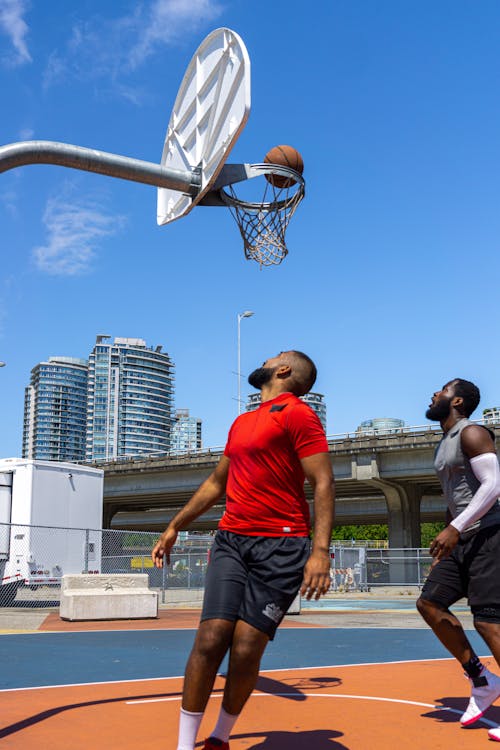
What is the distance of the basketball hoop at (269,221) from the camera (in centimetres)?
888

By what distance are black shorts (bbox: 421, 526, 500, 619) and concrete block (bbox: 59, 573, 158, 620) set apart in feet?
34.1

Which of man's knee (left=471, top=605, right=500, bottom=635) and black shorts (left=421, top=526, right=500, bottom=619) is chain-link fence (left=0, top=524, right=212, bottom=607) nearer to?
black shorts (left=421, top=526, right=500, bottom=619)

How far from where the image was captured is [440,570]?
5336 mm

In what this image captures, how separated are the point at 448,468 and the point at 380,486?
40436 millimetres

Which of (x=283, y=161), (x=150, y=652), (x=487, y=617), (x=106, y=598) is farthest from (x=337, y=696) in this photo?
(x=106, y=598)

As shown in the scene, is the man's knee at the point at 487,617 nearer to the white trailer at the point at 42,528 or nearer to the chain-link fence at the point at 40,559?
the chain-link fence at the point at 40,559

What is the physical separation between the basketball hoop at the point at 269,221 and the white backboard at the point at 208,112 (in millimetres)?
860

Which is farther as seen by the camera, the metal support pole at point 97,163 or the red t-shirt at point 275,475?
the metal support pole at point 97,163

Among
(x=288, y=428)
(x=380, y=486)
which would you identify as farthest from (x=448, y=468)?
(x=380, y=486)

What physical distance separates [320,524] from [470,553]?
1.63m

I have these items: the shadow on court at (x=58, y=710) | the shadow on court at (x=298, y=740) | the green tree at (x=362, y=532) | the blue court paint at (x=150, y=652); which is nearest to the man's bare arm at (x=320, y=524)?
the shadow on court at (x=298, y=740)

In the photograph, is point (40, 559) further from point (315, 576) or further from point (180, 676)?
point (315, 576)

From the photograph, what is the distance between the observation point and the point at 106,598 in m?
14.8

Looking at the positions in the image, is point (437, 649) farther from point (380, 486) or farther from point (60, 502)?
point (380, 486)
